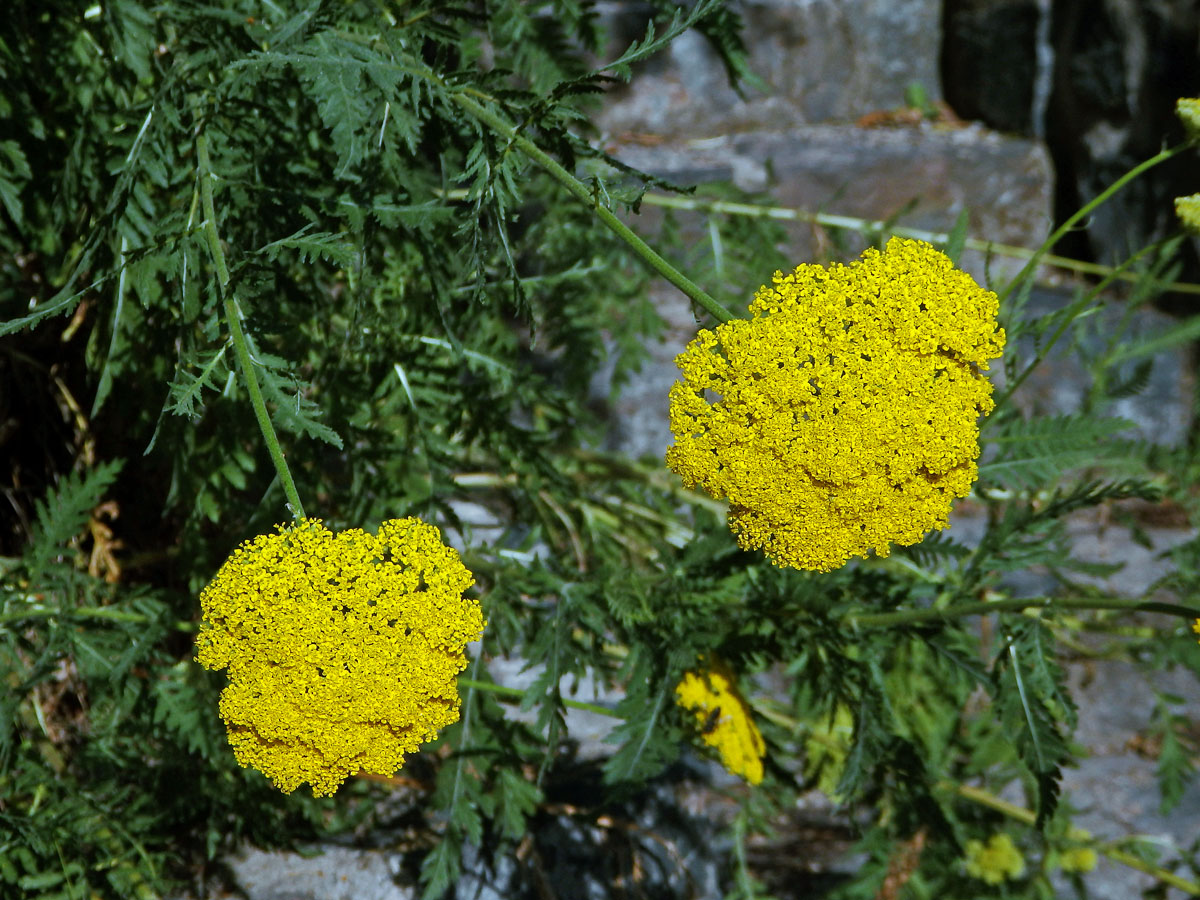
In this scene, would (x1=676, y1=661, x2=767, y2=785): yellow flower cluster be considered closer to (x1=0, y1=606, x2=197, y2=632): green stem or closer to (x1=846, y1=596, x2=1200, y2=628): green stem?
(x1=846, y1=596, x2=1200, y2=628): green stem

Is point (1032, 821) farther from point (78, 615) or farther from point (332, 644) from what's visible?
point (78, 615)

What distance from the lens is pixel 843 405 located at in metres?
1.52

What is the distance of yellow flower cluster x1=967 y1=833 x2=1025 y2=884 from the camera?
3.01 m

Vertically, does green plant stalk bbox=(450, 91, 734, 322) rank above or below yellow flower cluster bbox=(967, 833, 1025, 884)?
above

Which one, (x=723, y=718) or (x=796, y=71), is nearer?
(x=723, y=718)

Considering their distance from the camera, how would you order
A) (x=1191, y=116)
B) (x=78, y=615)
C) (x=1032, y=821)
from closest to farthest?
(x=1191, y=116), (x=78, y=615), (x=1032, y=821)

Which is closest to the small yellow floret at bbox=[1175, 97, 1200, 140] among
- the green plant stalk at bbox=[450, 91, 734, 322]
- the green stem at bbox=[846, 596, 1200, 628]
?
the green stem at bbox=[846, 596, 1200, 628]

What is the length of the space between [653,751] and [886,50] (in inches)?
210

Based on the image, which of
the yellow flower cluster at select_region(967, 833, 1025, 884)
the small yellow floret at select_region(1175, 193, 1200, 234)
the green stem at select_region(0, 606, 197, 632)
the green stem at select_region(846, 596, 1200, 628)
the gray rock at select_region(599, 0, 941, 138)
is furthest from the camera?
the gray rock at select_region(599, 0, 941, 138)

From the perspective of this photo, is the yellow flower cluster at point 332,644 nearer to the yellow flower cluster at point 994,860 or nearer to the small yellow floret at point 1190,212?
the small yellow floret at point 1190,212

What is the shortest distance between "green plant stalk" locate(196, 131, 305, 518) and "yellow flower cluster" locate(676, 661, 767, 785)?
118 centimetres

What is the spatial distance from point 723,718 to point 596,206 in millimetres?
1424

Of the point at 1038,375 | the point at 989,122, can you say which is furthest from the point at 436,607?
the point at 989,122

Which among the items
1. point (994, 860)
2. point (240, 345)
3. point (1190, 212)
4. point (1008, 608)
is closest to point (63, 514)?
point (240, 345)
